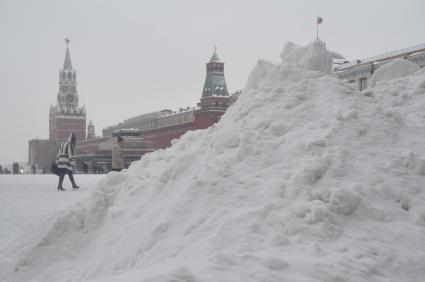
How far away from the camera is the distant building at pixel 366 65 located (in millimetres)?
42147

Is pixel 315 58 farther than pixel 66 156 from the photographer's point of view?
No

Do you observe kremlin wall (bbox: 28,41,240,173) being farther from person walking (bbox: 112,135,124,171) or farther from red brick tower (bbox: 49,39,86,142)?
person walking (bbox: 112,135,124,171)

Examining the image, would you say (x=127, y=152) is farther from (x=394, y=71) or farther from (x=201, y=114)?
(x=394, y=71)

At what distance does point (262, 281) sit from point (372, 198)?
1.85 metres

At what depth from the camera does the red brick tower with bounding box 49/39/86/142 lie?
124938 millimetres

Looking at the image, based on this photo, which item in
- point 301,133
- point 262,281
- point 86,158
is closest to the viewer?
point 262,281

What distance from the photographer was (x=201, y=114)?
72062 millimetres

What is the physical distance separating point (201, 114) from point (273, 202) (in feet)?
221

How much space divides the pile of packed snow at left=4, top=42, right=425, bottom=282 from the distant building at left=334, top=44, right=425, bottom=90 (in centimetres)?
3671

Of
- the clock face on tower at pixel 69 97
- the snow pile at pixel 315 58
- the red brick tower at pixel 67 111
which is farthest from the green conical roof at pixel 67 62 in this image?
the snow pile at pixel 315 58

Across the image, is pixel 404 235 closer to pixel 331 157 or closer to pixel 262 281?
pixel 331 157

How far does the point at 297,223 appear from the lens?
14.4ft

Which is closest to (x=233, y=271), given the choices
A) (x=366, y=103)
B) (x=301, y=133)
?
(x=301, y=133)

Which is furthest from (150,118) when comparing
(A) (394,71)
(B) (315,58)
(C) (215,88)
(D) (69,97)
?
(B) (315,58)
